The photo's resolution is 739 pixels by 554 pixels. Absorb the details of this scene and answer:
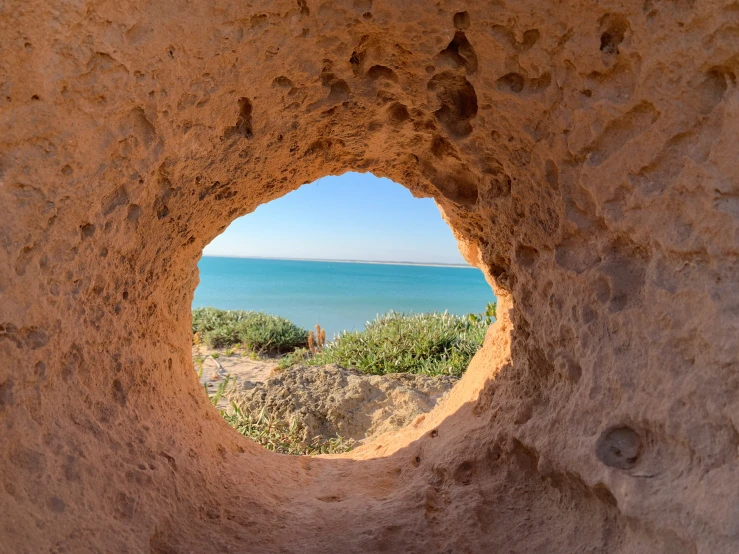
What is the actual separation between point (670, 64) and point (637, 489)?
1.15 metres

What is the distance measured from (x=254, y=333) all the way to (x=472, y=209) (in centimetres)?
748

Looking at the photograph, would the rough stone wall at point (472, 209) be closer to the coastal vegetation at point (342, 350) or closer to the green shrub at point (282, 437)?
the green shrub at point (282, 437)

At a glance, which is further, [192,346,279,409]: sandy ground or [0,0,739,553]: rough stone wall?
[192,346,279,409]: sandy ground

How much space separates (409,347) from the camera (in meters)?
7.09

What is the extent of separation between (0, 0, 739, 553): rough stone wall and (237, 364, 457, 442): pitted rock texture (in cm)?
232

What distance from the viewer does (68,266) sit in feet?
5.56

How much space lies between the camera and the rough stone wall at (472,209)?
1414 mm

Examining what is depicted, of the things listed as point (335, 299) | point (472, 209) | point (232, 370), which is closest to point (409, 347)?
point (232, 370)

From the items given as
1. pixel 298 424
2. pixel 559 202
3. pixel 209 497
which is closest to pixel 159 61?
pixel 559 202

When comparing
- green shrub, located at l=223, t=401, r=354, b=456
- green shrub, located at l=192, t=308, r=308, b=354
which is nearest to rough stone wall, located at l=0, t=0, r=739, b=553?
green shrub, located at l=223, t=401, r=354, b=456

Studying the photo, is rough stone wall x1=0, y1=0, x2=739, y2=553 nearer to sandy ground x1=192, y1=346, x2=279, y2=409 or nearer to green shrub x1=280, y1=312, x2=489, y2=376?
sandy ground x1=192, y1=346, x2=279, y2=409

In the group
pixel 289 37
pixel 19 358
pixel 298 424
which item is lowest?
A: pixel 298 424

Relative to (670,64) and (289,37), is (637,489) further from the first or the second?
(289,37)

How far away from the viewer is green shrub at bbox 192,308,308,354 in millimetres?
9438
